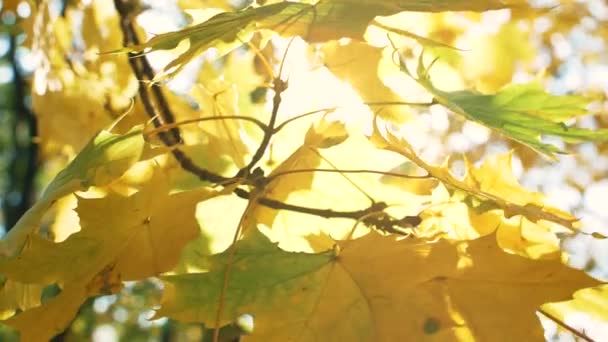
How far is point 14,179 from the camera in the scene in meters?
3.09

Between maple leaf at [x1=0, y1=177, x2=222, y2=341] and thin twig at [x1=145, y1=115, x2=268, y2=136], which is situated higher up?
thin twig at [x1=145, y1=115, x2=268, y2=136]

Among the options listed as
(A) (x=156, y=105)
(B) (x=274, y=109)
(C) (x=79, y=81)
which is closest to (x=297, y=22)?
(B) (x=274, y=109)

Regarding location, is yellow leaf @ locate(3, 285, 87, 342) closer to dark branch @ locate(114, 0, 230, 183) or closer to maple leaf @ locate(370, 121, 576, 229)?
dark branch @ locate(114, 0, 230, 183)

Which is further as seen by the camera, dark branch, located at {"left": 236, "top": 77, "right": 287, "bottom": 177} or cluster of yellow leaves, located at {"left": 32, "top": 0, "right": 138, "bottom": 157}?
cluster of yellow leaves, located at {"left": 32, "top": 0, "right": 138, "bottom": 157}

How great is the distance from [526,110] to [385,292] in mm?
208

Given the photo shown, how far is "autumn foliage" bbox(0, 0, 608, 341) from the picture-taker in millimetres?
687

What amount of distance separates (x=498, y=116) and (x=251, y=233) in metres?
0.25

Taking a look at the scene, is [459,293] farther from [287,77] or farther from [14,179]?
[14,179]

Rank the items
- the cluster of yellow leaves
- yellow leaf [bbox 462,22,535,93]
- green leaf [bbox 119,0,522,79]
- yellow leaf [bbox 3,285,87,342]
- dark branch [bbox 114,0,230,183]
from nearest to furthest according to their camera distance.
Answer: green leaf [bbox 119,0,522,79]
yellow leaf [bbox 3,285,87,342]
dark branch [bbox 114,0,230,183]
the cluster of yellow leaves
yellow leaf [bbox 462,22,535,93]

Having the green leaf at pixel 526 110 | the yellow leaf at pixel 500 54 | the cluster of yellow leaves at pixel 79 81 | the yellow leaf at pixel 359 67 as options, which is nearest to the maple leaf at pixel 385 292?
the green leaf at pixel 526 110

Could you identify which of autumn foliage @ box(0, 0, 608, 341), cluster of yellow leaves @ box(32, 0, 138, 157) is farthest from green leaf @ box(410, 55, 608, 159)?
cluster of yellow leaves @ box(32, 0, 138, 157)

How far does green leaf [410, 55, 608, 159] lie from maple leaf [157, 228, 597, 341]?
0.34 ft

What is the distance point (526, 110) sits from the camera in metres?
0.70

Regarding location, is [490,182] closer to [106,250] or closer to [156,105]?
[106,250]
